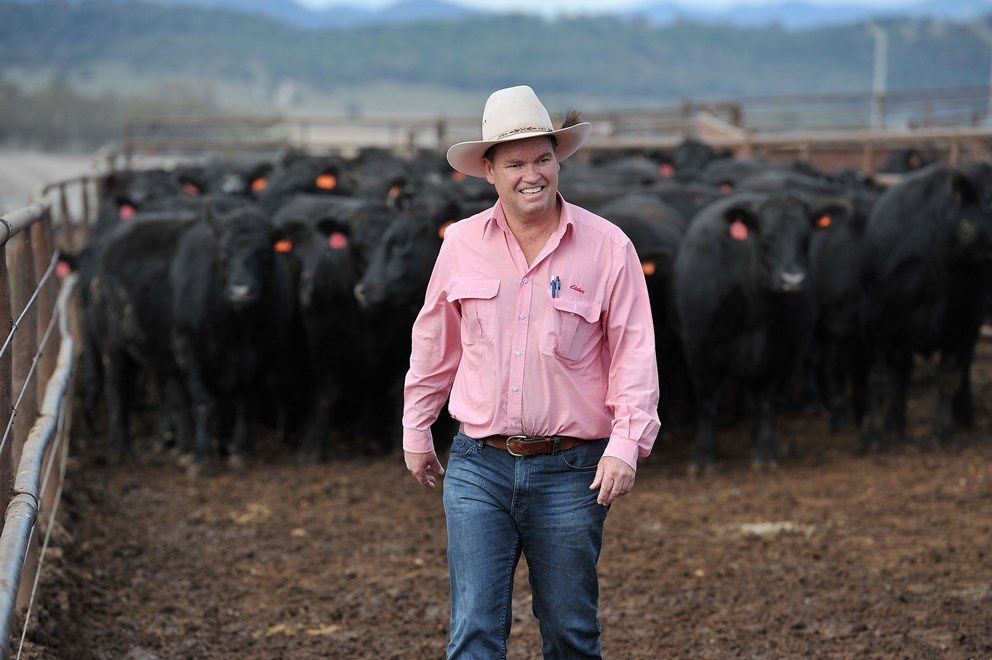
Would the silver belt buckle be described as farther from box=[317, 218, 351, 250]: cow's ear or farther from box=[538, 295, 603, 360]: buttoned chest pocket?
box=[317, 218, 351, 250]: cow's ear

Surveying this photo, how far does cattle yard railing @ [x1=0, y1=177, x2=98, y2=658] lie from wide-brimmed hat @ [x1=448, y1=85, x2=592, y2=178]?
4.81 feet

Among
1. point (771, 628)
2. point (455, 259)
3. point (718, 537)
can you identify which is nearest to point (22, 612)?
point (455, 259)

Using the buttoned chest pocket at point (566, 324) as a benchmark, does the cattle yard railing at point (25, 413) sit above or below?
below

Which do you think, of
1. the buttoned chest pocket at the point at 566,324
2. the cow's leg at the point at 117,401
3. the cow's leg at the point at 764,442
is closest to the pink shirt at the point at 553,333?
the buttoned chest pocket at the point at 566,324

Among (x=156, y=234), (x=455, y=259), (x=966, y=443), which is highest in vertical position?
(x=455, y=259)

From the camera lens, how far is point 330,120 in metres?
26.5

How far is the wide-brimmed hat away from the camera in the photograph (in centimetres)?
350

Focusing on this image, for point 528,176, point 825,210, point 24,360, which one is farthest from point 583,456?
point 825,210

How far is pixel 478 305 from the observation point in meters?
3.52

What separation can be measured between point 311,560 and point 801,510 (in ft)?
9.02

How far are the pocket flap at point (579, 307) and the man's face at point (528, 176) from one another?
26cm

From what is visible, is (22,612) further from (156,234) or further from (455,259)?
(156,234)

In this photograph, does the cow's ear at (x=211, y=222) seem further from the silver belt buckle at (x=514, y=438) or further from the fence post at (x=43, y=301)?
the silver belt buckle at (x=514, y=438)

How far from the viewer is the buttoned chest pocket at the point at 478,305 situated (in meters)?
3.50
